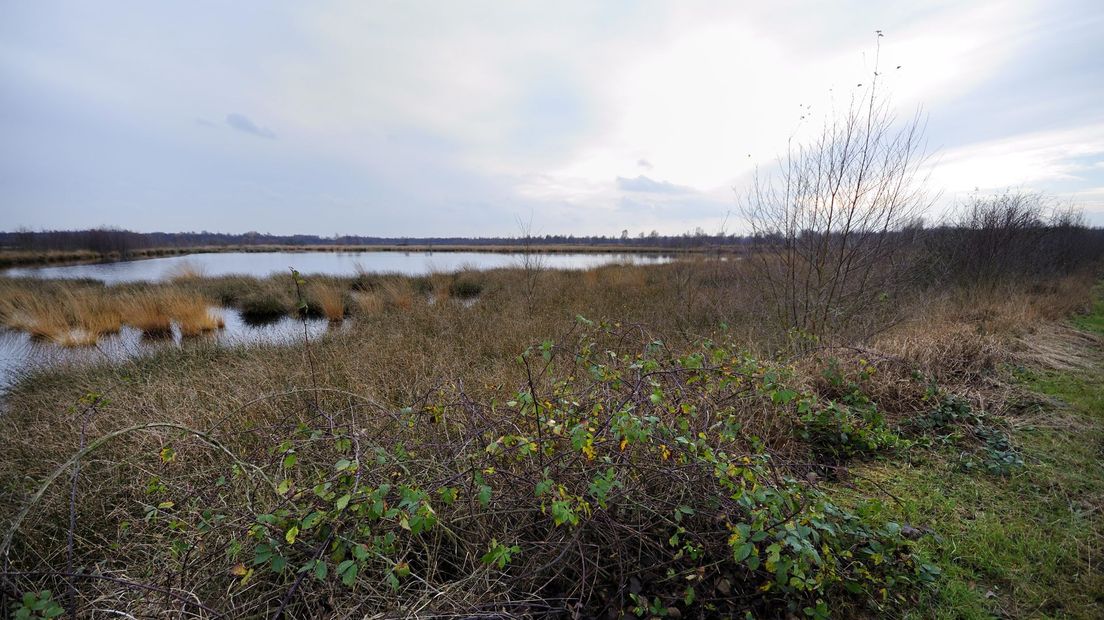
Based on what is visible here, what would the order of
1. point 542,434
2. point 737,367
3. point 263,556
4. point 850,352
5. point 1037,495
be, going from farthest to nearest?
1. point 850,352
2. point 1037,495
3. point 737,367
4. point 542,434
5. point 263,556

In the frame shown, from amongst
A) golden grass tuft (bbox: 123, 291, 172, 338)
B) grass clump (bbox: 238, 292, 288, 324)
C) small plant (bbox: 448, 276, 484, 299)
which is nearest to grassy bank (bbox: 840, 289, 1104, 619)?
golden grass tuft (bbox: 123, 291, 172, 338)

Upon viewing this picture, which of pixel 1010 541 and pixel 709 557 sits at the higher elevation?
pixel 709 557

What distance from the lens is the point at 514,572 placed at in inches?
78.2

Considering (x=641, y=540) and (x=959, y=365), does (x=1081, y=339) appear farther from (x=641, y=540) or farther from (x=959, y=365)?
(x=641, y=540)

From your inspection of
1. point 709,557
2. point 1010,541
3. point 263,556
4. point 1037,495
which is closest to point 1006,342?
point 1037,495

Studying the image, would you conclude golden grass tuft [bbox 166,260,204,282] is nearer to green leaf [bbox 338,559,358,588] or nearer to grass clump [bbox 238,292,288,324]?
grass clump [bbox 238,292,288,324]

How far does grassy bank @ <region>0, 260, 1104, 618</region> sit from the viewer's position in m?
1.74

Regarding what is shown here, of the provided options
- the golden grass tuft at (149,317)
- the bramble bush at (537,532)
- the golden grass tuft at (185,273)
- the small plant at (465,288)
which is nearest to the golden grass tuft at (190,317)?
the golden grass tuft at (149,317)

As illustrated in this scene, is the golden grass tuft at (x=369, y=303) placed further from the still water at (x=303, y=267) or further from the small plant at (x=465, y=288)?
the small plant at (x=465, y=288)

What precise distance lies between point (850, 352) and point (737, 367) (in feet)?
9.99

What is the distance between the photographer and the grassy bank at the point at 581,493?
174 centimetres

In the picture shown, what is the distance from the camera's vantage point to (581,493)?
82.2 inches

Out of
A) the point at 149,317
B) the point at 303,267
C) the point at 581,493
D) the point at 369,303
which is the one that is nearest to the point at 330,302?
the point at 369,303

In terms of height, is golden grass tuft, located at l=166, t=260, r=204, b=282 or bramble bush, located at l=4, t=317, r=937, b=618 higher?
golden grass tuft, located at l=166, t=260, r=204, b=282
